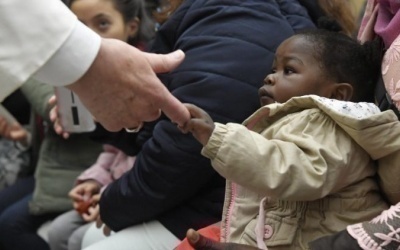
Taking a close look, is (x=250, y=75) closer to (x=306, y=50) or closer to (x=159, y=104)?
(x=306, y=50)

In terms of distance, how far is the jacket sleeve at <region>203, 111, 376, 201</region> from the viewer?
4.10ft

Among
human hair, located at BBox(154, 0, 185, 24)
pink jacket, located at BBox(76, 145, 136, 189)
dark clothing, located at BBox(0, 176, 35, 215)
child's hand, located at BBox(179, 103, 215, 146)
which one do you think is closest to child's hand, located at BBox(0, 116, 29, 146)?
dark clothing, located at BBox(0, 176, 35, 215)

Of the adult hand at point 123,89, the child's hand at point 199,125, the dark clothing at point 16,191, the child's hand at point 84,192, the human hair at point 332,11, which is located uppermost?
the adult hand at point 123,89

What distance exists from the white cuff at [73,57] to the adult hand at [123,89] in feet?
0.05

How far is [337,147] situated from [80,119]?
3.63 feet

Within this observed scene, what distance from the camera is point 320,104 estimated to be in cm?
132

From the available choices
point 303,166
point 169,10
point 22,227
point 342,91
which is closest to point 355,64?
point 342,91

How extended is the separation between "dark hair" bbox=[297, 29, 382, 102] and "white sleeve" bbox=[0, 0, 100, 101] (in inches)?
20.7

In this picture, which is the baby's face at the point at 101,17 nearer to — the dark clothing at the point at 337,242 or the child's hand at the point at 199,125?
the child's hand at the point at 199,125

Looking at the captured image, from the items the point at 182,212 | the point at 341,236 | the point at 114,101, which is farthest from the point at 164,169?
the point at 341,236

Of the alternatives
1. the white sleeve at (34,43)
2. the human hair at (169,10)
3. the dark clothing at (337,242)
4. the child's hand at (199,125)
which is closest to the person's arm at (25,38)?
the white sleeve at (34,43)

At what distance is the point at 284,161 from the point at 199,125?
0.17 meters

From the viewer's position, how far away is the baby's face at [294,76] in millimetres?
1479

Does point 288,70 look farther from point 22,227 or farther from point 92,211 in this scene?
point 22,227
